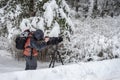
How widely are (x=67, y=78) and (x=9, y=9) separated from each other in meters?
4.06

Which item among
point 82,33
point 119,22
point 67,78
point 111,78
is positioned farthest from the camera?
point 119,22

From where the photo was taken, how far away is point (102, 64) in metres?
7.46

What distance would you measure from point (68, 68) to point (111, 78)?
1208mm

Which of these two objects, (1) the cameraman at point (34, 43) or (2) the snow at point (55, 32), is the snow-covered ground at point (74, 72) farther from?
(2) the snow at point (55, 32)

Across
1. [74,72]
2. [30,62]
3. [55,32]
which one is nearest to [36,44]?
A: [30,62]

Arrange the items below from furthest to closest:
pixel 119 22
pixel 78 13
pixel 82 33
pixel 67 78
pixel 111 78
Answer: pixel 78 13 < pixel 119 22 < pixel 82 33 < pixel 111 78 < pixel 67 78

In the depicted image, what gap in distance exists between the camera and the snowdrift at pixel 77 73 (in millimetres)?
6090

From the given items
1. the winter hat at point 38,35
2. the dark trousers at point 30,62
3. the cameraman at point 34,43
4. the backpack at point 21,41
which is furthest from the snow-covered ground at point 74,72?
the winter hat at point 38,35

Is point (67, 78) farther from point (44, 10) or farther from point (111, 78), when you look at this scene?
point (44, 10)

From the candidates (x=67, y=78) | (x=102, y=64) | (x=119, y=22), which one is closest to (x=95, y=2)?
(x=119, y=22)

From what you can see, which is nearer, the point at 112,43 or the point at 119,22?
the point at 112,43

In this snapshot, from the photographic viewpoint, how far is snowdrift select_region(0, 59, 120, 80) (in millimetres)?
6090

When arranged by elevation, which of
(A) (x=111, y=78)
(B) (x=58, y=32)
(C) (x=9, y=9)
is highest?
(C) (x=9, y=9)

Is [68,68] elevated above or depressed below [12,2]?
below
